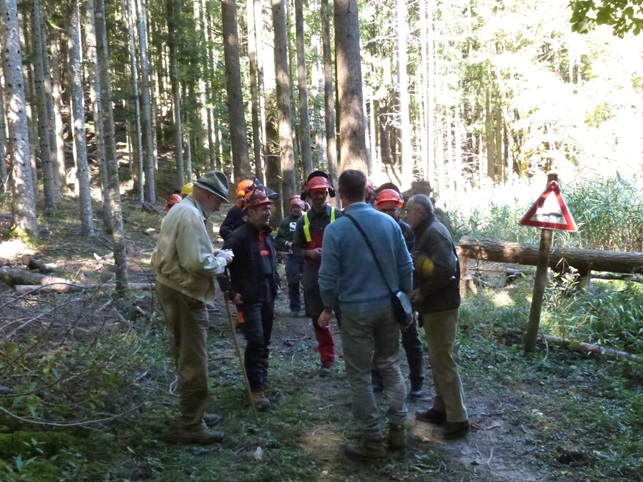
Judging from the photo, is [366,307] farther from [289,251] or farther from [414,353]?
[289,251]

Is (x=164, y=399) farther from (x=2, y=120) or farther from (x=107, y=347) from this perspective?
(x=2, y=120)

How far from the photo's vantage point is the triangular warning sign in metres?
6.95

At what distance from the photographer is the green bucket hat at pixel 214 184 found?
4793mm

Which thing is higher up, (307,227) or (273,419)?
(307,227)

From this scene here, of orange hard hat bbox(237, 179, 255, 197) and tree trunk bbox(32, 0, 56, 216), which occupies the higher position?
tree trunk bbox(32, 0, 56, 216)

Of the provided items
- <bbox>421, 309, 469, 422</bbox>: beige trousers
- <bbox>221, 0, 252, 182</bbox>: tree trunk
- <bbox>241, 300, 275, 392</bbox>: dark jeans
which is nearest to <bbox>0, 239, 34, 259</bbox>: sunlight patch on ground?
<bbox>221, 0, 252, 182</bbox>: tree trunk

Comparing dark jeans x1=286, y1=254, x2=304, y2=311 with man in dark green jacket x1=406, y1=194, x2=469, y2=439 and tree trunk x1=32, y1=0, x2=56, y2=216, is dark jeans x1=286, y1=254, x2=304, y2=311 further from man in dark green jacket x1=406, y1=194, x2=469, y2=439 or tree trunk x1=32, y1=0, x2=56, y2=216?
tree trunk x1=32, y1=0, x2=56, y2=216

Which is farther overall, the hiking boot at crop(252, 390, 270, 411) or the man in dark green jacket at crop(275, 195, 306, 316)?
the man in dark green jacket at crop(275, 195, 306, 316)

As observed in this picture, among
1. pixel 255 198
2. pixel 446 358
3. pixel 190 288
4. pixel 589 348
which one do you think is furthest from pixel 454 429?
pixel 589 348

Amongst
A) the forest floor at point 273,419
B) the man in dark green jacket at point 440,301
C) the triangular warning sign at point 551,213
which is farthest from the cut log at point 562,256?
the man in dark green jacket at point 440,301

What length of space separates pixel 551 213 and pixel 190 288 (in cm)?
461

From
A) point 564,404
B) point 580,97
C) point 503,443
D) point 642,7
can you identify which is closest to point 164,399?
point 503,443

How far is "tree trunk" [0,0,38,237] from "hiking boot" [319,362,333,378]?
9.99 metres

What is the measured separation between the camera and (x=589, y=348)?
25.0ft
